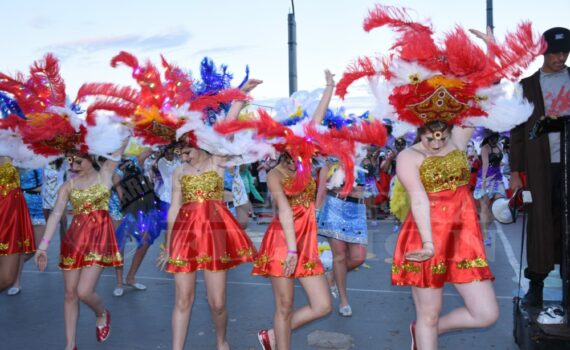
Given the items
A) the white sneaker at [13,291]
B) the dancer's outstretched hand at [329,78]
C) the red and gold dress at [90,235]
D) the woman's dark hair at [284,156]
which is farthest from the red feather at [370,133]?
the white sneaker at [13,291]

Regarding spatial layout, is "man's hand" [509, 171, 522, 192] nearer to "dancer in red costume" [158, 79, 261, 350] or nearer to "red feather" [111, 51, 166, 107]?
"dancer in red costume" [158, 79, 261, 350]

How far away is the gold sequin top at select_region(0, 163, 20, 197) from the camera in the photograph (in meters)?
5.64

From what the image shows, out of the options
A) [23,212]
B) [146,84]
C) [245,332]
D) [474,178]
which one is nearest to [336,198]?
[245,332]

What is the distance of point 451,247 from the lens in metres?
3.89

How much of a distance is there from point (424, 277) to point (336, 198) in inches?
93.3

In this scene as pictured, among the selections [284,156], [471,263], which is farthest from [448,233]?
[284,156]

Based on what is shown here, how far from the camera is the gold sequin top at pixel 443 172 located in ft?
12.7

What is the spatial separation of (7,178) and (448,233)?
4078mm

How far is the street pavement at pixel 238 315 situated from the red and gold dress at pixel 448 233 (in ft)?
4.30

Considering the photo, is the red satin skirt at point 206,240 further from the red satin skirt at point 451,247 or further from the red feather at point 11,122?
the red feather at point 11,122

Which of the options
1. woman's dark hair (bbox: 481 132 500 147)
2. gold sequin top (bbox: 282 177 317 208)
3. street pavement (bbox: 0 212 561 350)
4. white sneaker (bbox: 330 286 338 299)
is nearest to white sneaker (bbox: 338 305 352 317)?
street pavement (bbox: 0 212 561 350)

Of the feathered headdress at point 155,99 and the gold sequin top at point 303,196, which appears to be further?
the feathered headdress at point 155,99

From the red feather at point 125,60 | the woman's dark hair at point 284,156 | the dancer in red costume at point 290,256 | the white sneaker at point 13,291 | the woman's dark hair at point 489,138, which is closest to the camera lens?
the dancer in red costume at point 290,256

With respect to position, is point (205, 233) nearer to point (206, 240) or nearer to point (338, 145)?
point (206, 240)
